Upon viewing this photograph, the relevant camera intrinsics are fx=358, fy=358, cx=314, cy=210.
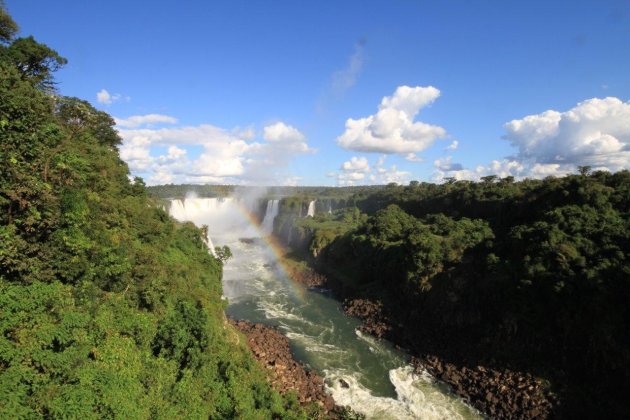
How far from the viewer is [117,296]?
14992 millimetres

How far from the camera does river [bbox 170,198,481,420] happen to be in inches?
785

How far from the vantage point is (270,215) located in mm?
76625

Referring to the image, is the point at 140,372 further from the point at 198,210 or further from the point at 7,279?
the point at 198,210

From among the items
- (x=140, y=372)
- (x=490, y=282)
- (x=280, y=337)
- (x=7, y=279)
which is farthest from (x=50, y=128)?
(x=490, y=282)

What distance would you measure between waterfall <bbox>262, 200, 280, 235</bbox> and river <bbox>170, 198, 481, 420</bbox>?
22.0 m

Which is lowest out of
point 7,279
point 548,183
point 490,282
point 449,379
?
point 449,379

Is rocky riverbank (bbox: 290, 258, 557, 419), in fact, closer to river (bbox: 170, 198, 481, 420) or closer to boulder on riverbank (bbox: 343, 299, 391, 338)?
river (bbox: 170, 198, 481, 420)

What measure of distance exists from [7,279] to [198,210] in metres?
65.8

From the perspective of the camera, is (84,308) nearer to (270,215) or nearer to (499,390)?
(499,390)

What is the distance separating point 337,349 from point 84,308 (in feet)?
59.9

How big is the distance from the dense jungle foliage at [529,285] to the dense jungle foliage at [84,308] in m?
15.1

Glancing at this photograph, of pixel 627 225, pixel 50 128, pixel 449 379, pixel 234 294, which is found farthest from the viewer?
pixel 234 294

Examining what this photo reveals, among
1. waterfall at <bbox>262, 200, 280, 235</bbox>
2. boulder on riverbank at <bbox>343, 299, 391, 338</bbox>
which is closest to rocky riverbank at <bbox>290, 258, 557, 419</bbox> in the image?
boulder on riverbank at <bbox>343, 299, 391, 338</bbox>

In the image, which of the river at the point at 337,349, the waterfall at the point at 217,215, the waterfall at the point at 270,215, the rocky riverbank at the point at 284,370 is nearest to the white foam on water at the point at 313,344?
the river at the point at 337,349
